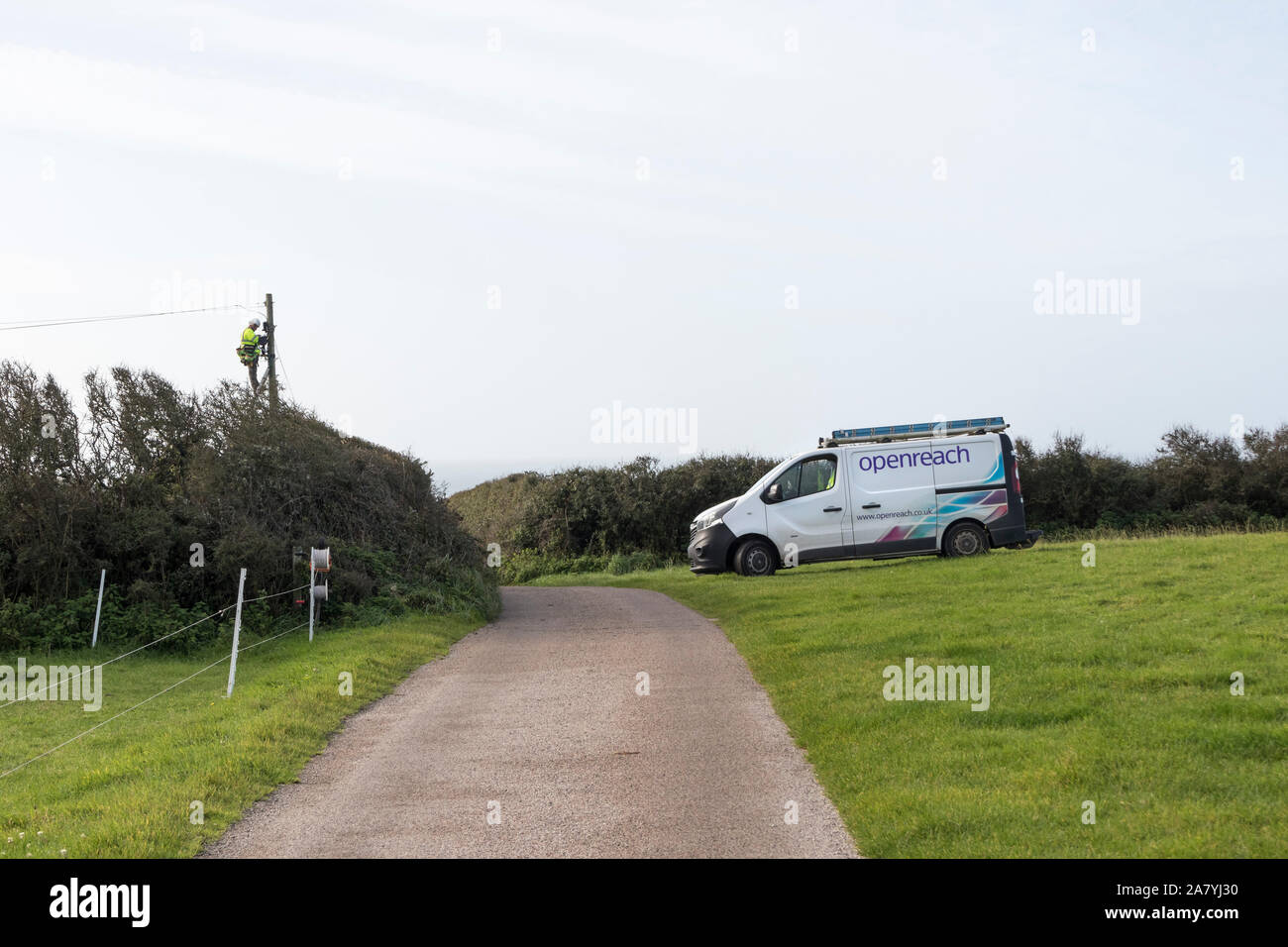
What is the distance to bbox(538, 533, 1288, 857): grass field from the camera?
18.6 feet

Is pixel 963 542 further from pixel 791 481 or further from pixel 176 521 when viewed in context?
pixel 176 521

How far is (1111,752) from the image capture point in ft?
22.0

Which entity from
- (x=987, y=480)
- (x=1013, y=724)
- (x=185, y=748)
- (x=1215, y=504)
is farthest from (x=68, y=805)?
(x=1215, y=504)

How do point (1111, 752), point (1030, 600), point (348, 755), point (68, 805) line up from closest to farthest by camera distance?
Answer: point (1111, 752), point (68, 805), point (348, 755), point (1030, 600)

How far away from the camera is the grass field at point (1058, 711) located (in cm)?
566

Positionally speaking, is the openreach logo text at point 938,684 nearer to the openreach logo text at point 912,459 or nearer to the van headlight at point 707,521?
the openreach logo text at point 912,459

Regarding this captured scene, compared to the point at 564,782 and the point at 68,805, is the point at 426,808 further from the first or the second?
the point at 68,805

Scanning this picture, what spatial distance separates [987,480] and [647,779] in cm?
1521

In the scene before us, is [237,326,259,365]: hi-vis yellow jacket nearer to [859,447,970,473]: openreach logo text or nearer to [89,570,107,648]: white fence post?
[89,570,107,648]: white fence post

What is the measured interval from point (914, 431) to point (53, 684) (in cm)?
1529

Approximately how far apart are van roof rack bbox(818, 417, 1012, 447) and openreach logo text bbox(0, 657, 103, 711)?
1356 centimetres

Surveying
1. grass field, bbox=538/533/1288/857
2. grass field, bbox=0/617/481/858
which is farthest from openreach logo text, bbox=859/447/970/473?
grass field, bbox=0/617/481/858
